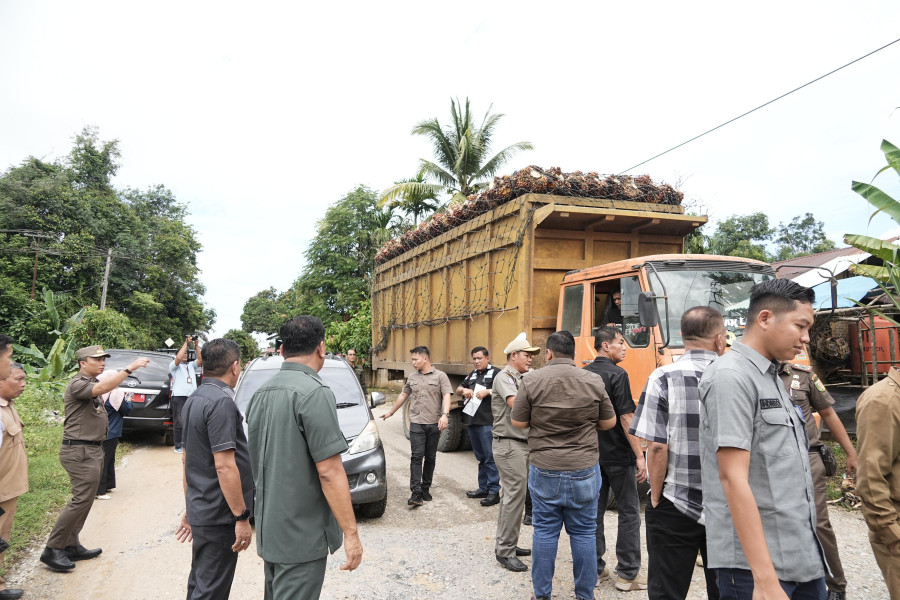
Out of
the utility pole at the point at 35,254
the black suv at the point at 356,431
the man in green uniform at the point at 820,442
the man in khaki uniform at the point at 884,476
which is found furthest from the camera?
the utility pole at the point at 35,254

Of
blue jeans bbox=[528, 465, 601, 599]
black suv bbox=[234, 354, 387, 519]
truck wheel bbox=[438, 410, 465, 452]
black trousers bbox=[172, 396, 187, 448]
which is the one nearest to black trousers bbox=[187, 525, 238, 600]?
black suv bbox=[234, 354, 387, 519]

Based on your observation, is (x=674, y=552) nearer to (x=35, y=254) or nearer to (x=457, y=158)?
(x=457, y=158)

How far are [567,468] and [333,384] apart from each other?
3.59 m

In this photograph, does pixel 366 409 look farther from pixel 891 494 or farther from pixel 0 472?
pixel 891 494

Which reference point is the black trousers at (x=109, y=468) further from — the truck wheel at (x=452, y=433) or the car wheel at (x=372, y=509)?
the truck wheel at (x=452, y=433)

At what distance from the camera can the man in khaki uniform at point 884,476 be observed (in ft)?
8.00

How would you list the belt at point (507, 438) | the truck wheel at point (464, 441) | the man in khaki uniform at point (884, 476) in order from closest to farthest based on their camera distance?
the man in khaki uniform at point (884, 476) → the belt at point (507, 438) → the truck wheel at point (464, 441)

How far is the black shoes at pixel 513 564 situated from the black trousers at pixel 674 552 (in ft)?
5.59

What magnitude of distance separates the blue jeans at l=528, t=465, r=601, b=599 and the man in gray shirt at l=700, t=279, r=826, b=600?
1597 millimetres

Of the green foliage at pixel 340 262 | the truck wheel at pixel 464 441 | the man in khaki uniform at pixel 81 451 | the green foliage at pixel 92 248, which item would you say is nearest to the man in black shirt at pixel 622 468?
the man in khaki uniform at pixel 81 451

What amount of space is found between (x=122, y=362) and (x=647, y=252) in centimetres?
952

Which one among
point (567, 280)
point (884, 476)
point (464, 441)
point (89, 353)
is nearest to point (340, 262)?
point (464, 441)

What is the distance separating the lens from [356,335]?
18.8 meters

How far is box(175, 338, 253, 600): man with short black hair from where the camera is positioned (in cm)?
299
